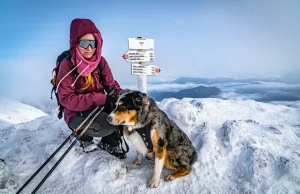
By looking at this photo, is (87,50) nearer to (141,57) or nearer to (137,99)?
(137,99)

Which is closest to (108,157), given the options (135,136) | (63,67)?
(135,136)

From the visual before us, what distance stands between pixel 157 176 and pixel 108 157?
1.26 meters

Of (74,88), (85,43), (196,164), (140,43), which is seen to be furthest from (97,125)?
(140,43)

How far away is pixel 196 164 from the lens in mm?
4117

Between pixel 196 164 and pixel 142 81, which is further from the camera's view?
pixel 142 81

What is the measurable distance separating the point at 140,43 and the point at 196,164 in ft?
15.7

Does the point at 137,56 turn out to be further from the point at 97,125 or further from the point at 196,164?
the point at 196,164

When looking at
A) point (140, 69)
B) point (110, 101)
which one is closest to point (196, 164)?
point (110, 101)

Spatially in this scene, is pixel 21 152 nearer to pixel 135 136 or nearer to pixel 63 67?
pixel 63 67

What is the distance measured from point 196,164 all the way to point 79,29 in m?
3.64

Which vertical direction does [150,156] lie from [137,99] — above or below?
below

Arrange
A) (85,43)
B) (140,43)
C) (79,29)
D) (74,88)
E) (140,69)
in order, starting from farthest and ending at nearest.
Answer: (140,69) → (140,43) → (74,88) → (85,43) → (79,29)

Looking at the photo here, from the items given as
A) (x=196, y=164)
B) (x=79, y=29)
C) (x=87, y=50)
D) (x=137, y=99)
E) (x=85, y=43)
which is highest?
(x=79, y=29)

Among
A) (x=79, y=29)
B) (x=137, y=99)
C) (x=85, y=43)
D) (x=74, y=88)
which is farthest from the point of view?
(x=74, y=88)
